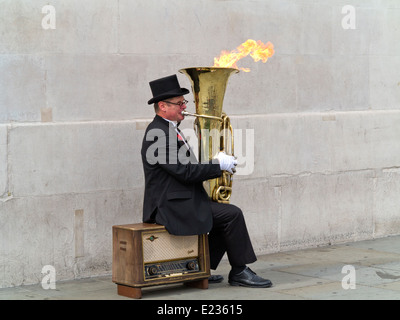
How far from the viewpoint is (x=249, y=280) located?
6.86 meters

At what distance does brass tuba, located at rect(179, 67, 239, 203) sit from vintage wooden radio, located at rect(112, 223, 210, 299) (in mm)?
708

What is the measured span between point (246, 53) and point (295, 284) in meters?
2.36

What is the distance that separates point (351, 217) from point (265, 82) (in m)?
2.07

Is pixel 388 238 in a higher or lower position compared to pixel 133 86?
lower

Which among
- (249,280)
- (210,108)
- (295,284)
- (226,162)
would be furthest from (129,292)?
(210,108)

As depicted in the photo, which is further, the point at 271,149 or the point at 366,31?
the point at 366,31

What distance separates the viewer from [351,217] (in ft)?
30.9

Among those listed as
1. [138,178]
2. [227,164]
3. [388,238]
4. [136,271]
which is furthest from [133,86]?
[388,238]

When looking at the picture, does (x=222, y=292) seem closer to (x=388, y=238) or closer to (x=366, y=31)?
(x=388, y=238)

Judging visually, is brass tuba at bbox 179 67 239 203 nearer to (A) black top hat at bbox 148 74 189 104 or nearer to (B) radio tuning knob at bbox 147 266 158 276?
(A) black top hat at bbox 148 74 189 104

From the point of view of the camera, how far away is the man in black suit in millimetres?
6504
